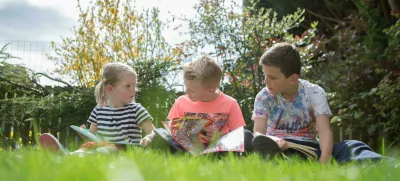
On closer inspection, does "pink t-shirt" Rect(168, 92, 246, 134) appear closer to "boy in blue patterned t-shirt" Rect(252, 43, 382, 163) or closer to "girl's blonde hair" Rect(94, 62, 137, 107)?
"boy in blue patterned t-shirt" Rect(252, 43, 382, 163)

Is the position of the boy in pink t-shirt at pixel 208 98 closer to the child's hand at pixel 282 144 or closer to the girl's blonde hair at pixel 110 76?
the girl's blonde hair at pixel 110 76

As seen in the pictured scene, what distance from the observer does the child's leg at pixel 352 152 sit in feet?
9.93

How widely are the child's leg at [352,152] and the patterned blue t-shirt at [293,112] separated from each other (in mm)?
238

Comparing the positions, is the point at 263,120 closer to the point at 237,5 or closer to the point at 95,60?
the point at 237,5

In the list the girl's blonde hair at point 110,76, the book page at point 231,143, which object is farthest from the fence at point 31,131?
the book page at point 231,143

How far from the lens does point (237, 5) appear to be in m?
6.09

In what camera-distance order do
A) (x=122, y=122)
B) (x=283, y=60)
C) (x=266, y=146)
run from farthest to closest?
(x=122, y=122)
(x=283, y=60)
(x=266, y=146)

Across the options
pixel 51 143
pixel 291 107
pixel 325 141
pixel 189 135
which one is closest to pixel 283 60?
pixel 291 107

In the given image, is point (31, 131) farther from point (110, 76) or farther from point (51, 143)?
point (51, 143)

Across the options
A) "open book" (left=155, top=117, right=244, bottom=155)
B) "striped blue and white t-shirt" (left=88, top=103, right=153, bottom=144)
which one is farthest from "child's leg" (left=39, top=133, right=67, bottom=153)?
"striped blue and white t-shirt" (left=88, top=103, right=153, bottom=144)

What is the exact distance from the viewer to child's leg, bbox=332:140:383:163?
3.03 meters

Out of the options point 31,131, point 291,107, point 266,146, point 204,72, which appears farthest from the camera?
point 31,131

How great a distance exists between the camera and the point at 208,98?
3.82m

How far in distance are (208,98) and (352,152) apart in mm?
1185
